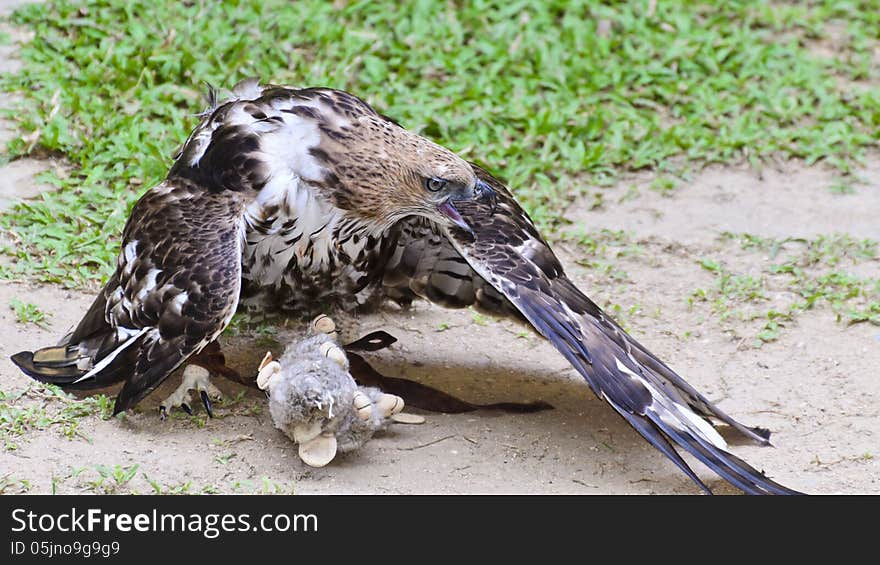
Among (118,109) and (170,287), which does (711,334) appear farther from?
(118,109)

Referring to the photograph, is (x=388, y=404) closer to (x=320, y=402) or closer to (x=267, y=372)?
(x=320, y=402)

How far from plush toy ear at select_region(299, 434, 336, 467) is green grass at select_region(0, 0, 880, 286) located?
2282 millimetres

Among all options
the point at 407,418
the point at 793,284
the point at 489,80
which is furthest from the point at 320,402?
the point at 489,80

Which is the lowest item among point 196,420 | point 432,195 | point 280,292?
point 196,420

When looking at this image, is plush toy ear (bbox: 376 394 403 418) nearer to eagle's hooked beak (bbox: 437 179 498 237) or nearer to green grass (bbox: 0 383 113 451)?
eagle's hooked beak (bbox: 437 179 498 237)

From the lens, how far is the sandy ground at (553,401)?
5008 mm

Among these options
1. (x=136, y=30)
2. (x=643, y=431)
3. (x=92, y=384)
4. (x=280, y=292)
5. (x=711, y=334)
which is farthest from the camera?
(x=136, y=30)

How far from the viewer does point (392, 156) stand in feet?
17.2

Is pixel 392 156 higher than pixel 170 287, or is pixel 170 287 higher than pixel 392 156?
pixel 392 156

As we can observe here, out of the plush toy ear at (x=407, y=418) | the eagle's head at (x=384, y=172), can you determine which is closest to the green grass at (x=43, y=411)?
the plush toy ear at (x=407, y=418)

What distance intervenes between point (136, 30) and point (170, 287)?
144 inches

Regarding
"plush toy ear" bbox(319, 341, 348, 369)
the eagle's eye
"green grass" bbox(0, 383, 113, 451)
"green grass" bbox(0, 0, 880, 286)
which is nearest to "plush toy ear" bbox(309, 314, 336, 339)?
"plush toy ear" bbox(319, 341, 348, 369)

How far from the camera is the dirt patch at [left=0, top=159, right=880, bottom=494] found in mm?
5004

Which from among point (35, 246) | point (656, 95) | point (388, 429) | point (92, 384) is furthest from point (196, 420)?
point (656, 95)
